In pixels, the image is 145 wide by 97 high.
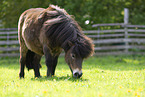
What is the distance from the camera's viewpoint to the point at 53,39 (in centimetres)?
642

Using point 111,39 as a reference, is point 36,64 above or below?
above

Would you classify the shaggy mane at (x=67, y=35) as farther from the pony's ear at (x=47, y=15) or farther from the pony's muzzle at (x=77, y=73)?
the pony's muzzle at (x=77, y=73)

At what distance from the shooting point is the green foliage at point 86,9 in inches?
590

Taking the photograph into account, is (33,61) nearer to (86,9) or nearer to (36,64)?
(36,64)

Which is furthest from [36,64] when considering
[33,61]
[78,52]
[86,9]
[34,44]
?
[86,9]

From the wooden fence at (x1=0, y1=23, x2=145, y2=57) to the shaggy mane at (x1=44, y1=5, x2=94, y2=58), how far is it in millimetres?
8657

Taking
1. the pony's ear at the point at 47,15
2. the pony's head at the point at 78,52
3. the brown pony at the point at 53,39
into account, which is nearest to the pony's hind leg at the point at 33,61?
the brown pony at the point at 53,39

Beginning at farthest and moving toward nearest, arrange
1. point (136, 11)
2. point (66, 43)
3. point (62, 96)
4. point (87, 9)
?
point (136, 11) < point (87, 9) < point (66, 43) < point (62, 96)

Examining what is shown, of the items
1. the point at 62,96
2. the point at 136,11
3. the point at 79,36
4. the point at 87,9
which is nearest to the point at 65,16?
the point at 79,36

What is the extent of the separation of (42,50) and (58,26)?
Result: 106 cm

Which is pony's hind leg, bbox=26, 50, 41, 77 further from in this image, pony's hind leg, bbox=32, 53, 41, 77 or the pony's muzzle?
the pony's muzzle

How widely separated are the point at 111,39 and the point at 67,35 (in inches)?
371

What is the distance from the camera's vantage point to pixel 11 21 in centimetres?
1558

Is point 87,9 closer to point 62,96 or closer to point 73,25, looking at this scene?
point 73,25
